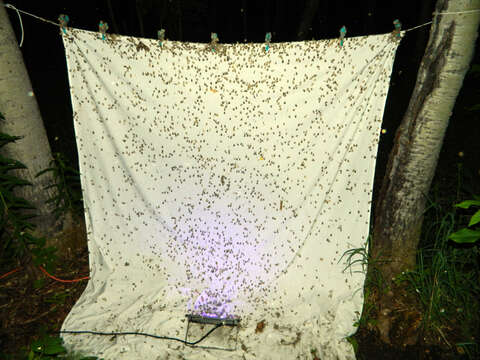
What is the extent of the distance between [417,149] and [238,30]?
12.4 meters

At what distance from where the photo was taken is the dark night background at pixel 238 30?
14.8ft

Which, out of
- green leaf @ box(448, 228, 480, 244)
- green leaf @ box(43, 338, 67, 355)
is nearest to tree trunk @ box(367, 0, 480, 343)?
green leaf @ box(448, 228, 480, 244)

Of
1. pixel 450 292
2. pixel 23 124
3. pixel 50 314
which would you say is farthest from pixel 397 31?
pixel 50 314

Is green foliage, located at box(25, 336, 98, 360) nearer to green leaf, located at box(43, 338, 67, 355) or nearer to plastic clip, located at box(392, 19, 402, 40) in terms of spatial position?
green leaf, located at box(43, 338, 67, 355)

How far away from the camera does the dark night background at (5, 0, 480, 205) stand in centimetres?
450

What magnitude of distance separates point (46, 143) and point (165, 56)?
1263mm

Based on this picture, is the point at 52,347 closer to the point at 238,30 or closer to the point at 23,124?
the point at 23,124

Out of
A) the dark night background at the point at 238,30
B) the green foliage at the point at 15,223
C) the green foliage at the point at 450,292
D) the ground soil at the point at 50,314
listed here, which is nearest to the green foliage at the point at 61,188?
the green foliage at the point at 15,223

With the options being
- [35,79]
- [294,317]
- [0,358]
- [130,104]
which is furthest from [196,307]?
[35,79]

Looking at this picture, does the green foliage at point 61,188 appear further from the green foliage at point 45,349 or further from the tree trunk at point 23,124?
the green foliage at point 45,349

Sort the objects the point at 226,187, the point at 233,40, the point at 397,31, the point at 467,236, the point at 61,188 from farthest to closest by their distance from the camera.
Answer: the point at 233,40 → the point at 61,188 → the point at 226,187 → the point at 397,31 → the point at 467,236

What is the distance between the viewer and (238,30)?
12.5 metres

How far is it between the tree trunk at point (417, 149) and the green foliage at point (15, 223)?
2.62 meters

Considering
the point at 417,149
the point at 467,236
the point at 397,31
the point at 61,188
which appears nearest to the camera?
the point at 467,236
